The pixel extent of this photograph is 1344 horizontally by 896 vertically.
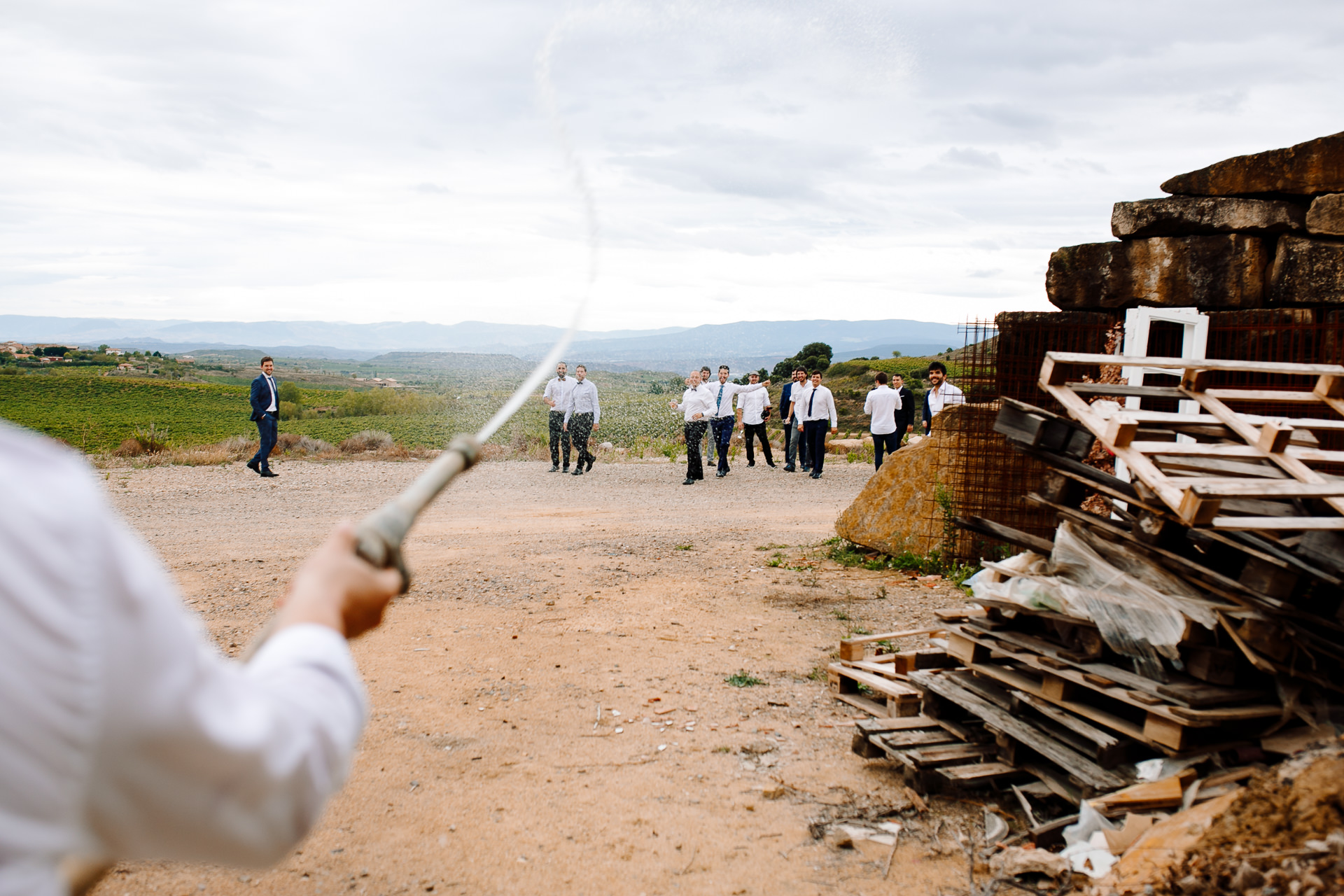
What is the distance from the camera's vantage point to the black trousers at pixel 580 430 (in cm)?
1845

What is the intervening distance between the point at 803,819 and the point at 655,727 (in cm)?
145

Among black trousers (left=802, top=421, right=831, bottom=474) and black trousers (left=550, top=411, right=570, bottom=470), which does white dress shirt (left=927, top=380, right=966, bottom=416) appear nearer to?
black trousers (left=802, top=421, right=831, bottom=474)

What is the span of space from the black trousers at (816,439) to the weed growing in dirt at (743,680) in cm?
1172

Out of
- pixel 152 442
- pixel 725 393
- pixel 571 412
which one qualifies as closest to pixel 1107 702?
pixel 571 412

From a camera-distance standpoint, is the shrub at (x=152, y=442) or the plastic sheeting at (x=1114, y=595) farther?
the shrub at (x=152, y=442)

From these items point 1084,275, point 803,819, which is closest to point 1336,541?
point 803,819

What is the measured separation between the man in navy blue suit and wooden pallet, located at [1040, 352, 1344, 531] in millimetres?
14738

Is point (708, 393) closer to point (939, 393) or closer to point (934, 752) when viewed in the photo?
point (939, 393)

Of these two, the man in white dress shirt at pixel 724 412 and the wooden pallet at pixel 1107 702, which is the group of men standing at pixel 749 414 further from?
the wooden pallet at pixel 1107 702

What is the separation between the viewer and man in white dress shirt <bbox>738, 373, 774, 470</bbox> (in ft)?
64.1

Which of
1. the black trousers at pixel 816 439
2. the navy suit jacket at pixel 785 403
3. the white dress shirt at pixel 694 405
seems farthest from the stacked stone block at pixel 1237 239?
the navy suit jacket at pixel 785 403

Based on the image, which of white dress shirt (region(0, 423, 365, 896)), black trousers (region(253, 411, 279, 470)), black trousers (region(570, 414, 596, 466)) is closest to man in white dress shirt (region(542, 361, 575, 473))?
black trousers (region(570, 414, 596, 466))

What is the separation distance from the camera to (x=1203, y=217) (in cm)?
895

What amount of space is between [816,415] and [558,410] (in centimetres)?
510
